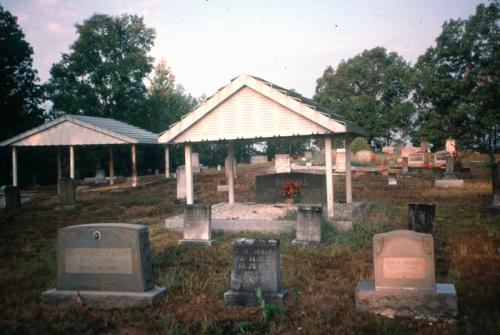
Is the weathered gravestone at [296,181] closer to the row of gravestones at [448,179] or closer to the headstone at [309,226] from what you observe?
the headstone at [309,226]

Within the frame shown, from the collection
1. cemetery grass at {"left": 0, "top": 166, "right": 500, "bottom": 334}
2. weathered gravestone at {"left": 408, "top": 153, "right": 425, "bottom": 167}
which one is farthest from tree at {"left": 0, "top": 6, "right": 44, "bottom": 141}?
weathered gravestone at {"left": 408, "top": 153, "right": 425, "bottom": 167}

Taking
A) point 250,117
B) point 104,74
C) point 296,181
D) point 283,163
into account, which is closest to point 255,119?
point 250,117

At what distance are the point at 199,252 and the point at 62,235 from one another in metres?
3.77

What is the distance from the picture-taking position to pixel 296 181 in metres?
16.0

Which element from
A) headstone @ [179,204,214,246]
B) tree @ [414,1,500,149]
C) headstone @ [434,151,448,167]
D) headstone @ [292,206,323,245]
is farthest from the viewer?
headstone @ [434,151,448,167]

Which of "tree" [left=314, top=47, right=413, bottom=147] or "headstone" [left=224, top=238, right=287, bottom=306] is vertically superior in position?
"tree" [left=314, top=47, right=413, bottom=147]

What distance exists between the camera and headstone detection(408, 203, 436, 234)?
385 inches

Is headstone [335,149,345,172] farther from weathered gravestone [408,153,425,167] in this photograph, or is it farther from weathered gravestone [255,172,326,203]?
weathered gravestone [255,172,326,203]

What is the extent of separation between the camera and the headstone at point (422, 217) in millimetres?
9773

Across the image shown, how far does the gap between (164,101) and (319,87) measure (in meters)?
25.6

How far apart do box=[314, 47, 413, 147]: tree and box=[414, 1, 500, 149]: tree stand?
25.1 metres

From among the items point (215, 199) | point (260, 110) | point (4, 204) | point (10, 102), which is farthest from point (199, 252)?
point (10, 102)

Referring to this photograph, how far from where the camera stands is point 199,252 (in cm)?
995

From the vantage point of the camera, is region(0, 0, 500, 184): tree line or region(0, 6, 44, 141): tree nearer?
region(0, 0, 500, 184): tree line
